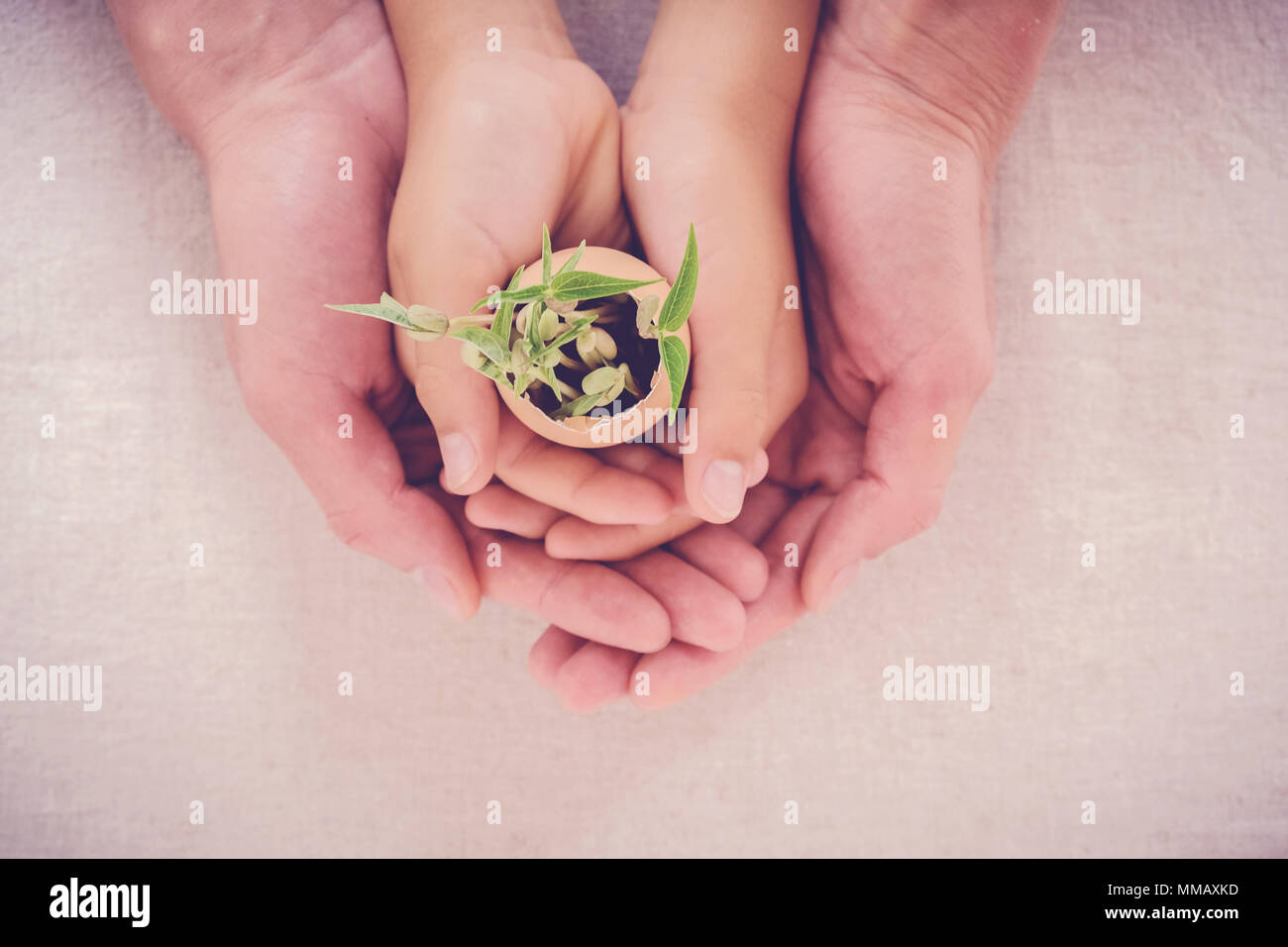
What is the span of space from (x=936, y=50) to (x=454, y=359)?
461 millimetres

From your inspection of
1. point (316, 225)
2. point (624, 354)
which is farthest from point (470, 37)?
point (624, 354)

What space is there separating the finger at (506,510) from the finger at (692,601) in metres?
0.08

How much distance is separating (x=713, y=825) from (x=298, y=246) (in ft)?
1.98

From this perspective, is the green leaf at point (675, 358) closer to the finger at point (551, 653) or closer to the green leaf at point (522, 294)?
the green leaf at point (522, 294)

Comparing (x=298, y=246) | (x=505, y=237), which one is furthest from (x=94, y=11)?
(x=505, y=237)

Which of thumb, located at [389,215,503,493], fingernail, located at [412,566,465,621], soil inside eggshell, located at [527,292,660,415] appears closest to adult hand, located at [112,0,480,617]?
fingernail, located at [412,566,465,621]

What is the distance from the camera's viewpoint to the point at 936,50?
68 cm

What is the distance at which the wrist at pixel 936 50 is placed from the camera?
0.68m

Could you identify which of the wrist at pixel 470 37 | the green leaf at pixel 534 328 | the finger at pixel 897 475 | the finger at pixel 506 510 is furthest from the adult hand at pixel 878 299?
the green leaf at pixel 534 328

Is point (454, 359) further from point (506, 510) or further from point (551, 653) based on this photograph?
point (551, 653)

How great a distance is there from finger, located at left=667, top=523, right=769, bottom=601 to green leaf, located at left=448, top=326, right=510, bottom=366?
335 mm

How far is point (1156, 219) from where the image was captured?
2.59ft
